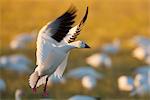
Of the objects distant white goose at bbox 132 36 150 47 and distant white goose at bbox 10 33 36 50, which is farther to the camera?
distant white goose at bbox 10 33 36 50

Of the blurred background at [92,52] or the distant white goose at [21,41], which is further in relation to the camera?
the distant white goose at [21,41]

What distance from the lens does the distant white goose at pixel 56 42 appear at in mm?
5289

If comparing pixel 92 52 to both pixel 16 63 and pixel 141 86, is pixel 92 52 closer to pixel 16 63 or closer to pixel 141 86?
pixel 16 63

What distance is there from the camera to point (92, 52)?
13.9 meters

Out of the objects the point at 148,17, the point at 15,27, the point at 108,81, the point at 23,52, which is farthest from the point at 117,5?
the point at 108,81

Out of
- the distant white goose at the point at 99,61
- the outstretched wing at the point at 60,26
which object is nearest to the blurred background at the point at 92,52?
the distant white goose at the point at 99,61

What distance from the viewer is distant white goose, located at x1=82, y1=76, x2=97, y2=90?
9.99 m

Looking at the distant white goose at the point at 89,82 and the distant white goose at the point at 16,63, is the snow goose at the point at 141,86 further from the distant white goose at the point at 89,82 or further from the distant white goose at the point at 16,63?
the distant white goose at the point at 16,63

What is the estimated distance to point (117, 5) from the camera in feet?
59.3

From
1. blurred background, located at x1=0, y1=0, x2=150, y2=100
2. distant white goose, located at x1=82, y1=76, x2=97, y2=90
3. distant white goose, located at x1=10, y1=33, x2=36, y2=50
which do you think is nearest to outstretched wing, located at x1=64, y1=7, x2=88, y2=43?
blurred background, located at x1=0, y1=0, x2=150, y2=100

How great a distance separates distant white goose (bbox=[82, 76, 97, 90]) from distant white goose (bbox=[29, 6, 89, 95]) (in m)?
4.26

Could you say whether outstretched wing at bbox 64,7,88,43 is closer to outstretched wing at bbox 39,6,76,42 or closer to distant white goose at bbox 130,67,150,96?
outstretched wing at bbox 39,6,76,42

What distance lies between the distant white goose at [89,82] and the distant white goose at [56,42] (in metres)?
4.26

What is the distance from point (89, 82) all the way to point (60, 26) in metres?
4.73
